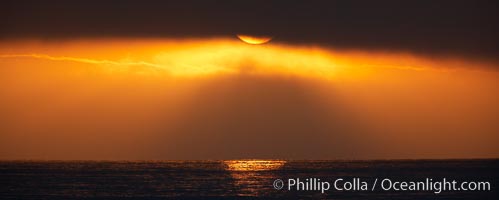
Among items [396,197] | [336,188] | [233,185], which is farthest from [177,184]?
[396,197]

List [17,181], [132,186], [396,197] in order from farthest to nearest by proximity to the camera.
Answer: [17,181] < [132,186] < [396,197]

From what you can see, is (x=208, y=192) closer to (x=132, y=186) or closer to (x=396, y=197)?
(x=132, y=186)

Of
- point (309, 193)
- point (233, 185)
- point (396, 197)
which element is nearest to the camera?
point (396, 197)

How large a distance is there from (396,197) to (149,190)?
2568 centimetres

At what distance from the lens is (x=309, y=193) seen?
251ft

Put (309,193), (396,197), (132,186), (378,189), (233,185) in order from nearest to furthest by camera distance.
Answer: (396,197), (309,193), (378,189), (132,186), (233,185)

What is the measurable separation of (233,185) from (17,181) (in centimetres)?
2807

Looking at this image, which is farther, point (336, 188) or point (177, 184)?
point (177, 184)

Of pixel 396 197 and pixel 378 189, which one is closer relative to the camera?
pixel 396 197

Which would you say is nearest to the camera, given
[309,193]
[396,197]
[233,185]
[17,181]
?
[396,197]

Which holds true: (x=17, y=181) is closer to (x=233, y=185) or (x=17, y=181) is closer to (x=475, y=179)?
(x=233, y=185)

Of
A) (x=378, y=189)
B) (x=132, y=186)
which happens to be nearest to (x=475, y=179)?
(x=378, y=189)

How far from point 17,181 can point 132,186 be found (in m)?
21.2

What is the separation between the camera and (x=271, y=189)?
86375mm
